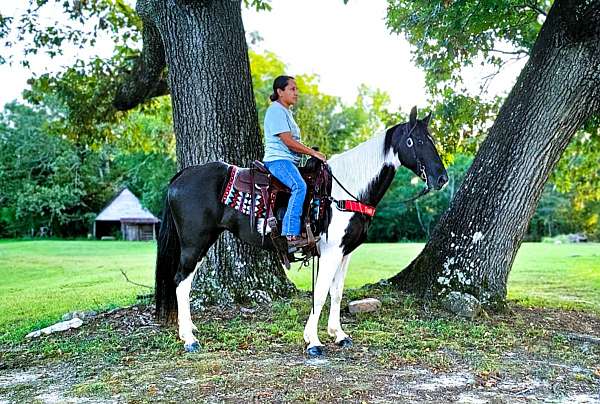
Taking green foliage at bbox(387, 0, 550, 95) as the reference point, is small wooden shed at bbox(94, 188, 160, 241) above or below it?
below

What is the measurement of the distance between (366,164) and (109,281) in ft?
32.3

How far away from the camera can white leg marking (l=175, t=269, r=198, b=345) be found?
213 inches

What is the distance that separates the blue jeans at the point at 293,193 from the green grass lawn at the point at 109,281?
3581 millimetres

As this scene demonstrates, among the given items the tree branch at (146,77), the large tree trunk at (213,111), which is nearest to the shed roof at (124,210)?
the tree branch at (146,77)

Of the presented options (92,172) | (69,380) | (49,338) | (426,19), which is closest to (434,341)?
(69,380)

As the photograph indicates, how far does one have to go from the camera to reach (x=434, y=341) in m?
5.45

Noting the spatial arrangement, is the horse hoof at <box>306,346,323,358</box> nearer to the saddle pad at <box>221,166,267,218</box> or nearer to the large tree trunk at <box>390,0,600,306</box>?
the saddle pad at <box>221,166,267,218</box>

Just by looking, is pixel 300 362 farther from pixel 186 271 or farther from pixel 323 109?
pixel 323 109

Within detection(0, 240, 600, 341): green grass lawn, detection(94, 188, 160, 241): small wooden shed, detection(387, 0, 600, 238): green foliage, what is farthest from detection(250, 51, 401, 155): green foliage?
detection(387, 0, 600, 238): green foliage

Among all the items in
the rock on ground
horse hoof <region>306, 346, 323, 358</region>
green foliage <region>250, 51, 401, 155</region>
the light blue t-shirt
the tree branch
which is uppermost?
green foliage <region>250, 51, 401, 155</region>

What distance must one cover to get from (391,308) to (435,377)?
2257 millimetres

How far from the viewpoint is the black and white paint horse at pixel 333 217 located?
5230mm

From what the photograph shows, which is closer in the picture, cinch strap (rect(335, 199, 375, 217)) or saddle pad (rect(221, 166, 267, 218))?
cinch strap (rect(335, 199, 375, 217))

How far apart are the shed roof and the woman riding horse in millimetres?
35697
